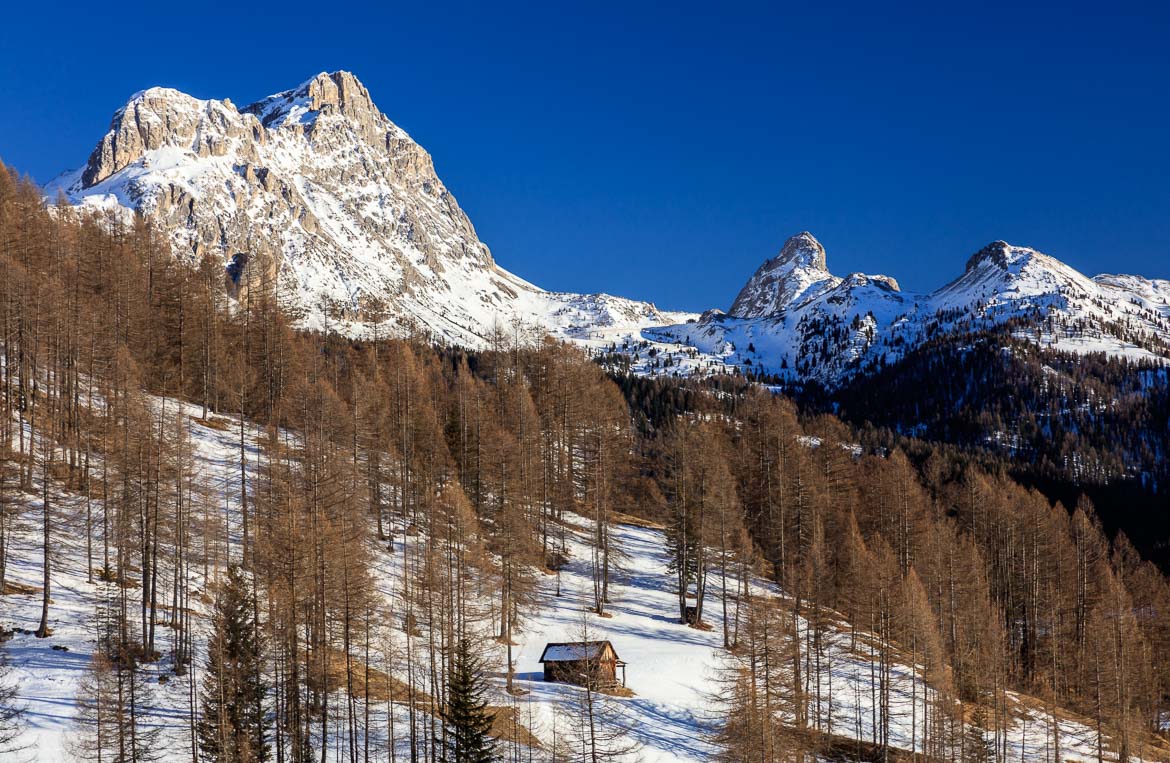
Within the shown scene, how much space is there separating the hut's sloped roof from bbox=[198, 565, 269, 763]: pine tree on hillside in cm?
1769

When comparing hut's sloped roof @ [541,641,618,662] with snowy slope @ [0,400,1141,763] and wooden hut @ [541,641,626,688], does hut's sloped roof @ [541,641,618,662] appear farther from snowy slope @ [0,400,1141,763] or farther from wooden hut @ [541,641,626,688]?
snowy slope @ [0,400,1141,763]

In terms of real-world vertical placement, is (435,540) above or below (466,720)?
above

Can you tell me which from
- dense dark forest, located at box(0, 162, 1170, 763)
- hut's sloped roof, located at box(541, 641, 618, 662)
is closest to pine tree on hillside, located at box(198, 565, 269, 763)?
dense dark forest, located at box(0, 162, 1170, 763)

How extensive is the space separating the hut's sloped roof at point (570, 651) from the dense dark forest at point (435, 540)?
2.45 m

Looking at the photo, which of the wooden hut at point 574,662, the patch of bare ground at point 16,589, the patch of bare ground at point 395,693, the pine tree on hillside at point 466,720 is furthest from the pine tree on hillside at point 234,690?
the wooden hut at point 574,662

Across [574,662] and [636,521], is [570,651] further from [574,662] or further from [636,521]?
[636,521]

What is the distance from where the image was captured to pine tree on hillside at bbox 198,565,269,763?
30.7 m

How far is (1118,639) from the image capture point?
197 ft

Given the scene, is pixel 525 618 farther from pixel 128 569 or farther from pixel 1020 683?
pixel 1020 683

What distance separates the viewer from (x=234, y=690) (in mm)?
32750

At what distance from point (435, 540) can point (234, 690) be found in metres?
17.4

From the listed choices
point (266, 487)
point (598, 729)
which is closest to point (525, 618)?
point (598, 729)

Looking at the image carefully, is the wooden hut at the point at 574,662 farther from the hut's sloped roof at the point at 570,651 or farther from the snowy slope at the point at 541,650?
the snowy slope at the point at 541,650

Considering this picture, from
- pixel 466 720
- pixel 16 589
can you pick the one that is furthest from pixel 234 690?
pixel 16 589
